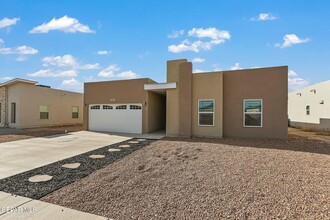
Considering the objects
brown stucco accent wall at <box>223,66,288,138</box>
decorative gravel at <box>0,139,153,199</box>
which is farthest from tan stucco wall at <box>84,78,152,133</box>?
decorative gravel at <box>0,139,153,199</box>

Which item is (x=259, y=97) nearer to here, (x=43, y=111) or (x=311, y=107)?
(x=311, y=107)

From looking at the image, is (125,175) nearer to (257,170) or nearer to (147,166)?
(147,166)

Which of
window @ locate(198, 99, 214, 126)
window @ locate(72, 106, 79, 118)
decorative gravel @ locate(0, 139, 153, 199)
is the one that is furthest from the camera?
window @ locate(72, 106, 79, 118)

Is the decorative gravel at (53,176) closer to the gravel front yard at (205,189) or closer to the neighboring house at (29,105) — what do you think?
the gravel front yard at (205,189)

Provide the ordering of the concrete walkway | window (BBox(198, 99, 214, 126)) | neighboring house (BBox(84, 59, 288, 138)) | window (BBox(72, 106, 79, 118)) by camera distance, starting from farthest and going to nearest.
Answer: window (BBox(72, 106, 79, 118))
window (BBox(198, 99, 214, 126))
neighboring house (BBox(84, 59, 288, 138))
the concrete walkway

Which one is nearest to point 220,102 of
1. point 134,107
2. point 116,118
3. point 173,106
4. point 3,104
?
point 173,106

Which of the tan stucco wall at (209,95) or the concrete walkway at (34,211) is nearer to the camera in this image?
the concrete walkway at (34,211)

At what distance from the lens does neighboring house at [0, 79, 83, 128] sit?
1706 cm

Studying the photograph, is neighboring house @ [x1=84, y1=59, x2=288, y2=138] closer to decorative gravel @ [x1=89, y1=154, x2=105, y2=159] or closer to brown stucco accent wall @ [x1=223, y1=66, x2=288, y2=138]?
brown stucco accent wall @ [x1=223, y1=66, x2=288, y2=138]

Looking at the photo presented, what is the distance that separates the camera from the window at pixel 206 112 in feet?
38.0

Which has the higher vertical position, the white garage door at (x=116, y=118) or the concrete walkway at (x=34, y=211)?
the white garage door at (x=116, y=118)

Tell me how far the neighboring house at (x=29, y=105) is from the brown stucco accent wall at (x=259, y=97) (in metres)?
17.9

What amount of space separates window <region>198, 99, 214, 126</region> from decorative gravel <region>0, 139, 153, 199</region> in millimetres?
6289

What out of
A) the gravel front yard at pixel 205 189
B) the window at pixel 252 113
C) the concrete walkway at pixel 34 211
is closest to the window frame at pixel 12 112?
the gravel front yard at pixel 205 189
